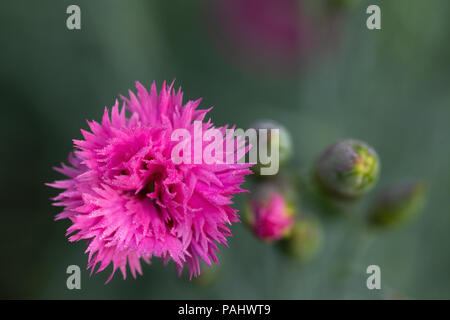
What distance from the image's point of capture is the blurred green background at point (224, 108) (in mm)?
2078

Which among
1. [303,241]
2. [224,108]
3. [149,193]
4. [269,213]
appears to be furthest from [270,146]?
[224,108]

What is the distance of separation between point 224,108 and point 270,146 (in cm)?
100

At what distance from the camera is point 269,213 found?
1.43 meters

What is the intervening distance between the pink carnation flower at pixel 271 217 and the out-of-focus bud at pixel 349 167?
0.59 ft

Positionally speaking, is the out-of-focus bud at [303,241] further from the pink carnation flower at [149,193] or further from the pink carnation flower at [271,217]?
the pink carnation flower at [149,193]

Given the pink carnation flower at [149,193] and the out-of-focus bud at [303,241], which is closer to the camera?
the pink carnation flower at [149,193]

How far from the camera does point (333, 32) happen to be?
2.15 meters

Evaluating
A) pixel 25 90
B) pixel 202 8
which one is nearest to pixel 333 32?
pixel 202 8

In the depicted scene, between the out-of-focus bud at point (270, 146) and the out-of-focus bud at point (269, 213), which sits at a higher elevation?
the out-of-focus bud at point (270, 146)

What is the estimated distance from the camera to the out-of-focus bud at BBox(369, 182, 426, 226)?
1.61 meters

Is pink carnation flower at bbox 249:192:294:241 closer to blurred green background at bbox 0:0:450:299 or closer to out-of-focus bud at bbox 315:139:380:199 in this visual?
out-of-focus bud at bbox 315:139:380:199

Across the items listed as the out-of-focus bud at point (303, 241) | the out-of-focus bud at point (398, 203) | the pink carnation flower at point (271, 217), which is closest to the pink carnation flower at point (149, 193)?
the pink carnation flower at point (271, 217)

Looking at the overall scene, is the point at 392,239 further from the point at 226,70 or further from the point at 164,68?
the point at 164,68

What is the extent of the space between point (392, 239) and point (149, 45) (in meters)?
1.71
